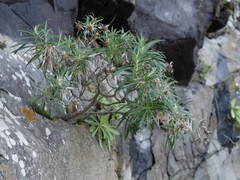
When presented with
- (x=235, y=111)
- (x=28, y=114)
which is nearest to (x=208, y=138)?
(x=235, y=111)

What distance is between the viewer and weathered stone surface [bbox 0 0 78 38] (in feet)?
14.2

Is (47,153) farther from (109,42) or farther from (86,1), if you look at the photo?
(86,1)

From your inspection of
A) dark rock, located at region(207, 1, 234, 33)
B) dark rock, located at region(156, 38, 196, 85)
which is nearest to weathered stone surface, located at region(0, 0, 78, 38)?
dark rock, located at region(156, 38, 196, 85)

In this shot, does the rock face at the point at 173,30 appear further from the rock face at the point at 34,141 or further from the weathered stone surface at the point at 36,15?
the rock face at the point at 34,141

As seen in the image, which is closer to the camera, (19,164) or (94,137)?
(19,164)

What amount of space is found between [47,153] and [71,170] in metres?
0.36

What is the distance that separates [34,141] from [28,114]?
0.32 m

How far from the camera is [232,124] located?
21.5 feet

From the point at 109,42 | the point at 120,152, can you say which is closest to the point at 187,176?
the point at 120,152

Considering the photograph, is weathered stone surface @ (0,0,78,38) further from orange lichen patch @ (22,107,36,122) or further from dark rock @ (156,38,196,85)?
dark rock @ (156,38,196,85)

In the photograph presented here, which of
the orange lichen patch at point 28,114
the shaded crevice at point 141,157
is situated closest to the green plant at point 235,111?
the shaded crevice at point 141,157

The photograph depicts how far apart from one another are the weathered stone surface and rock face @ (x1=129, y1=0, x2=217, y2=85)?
122 cm

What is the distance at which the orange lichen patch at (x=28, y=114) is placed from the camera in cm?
343

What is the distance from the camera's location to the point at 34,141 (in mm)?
3248
